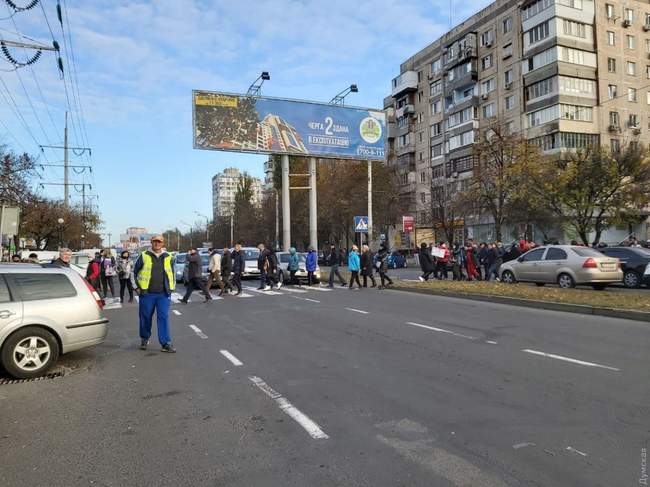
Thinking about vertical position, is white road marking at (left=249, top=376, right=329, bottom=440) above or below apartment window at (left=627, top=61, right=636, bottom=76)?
below

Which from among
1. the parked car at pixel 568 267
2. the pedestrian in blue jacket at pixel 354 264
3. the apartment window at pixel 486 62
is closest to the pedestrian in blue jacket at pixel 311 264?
the pedestrian in blue jacket at pixel 354 264

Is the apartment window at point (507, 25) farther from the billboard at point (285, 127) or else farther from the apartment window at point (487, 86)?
the billboard at point (285, 127)

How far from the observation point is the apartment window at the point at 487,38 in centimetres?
5288

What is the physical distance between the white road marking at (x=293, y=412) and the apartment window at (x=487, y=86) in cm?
5285

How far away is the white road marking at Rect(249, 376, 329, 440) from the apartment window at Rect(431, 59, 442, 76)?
6156 centimetres

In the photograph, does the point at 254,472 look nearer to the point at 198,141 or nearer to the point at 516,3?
the point at 198,141

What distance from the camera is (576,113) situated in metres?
44.9

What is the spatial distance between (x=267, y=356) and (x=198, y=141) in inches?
822

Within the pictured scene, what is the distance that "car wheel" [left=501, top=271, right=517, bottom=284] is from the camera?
1934 cm

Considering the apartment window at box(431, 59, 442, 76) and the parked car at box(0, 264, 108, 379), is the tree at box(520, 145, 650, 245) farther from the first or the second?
the apartment window at box(431, 59, 442, 76)

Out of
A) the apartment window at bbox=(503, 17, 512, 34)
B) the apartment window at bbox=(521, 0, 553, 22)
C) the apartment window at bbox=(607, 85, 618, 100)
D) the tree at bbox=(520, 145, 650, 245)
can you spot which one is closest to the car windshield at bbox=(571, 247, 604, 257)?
the tree at bbox=(520, 145, 650, 245)

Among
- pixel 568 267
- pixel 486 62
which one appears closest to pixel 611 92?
pixel 486 62

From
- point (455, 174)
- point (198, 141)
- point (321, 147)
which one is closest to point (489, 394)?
point (198, 141)

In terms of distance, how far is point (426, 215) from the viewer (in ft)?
165
